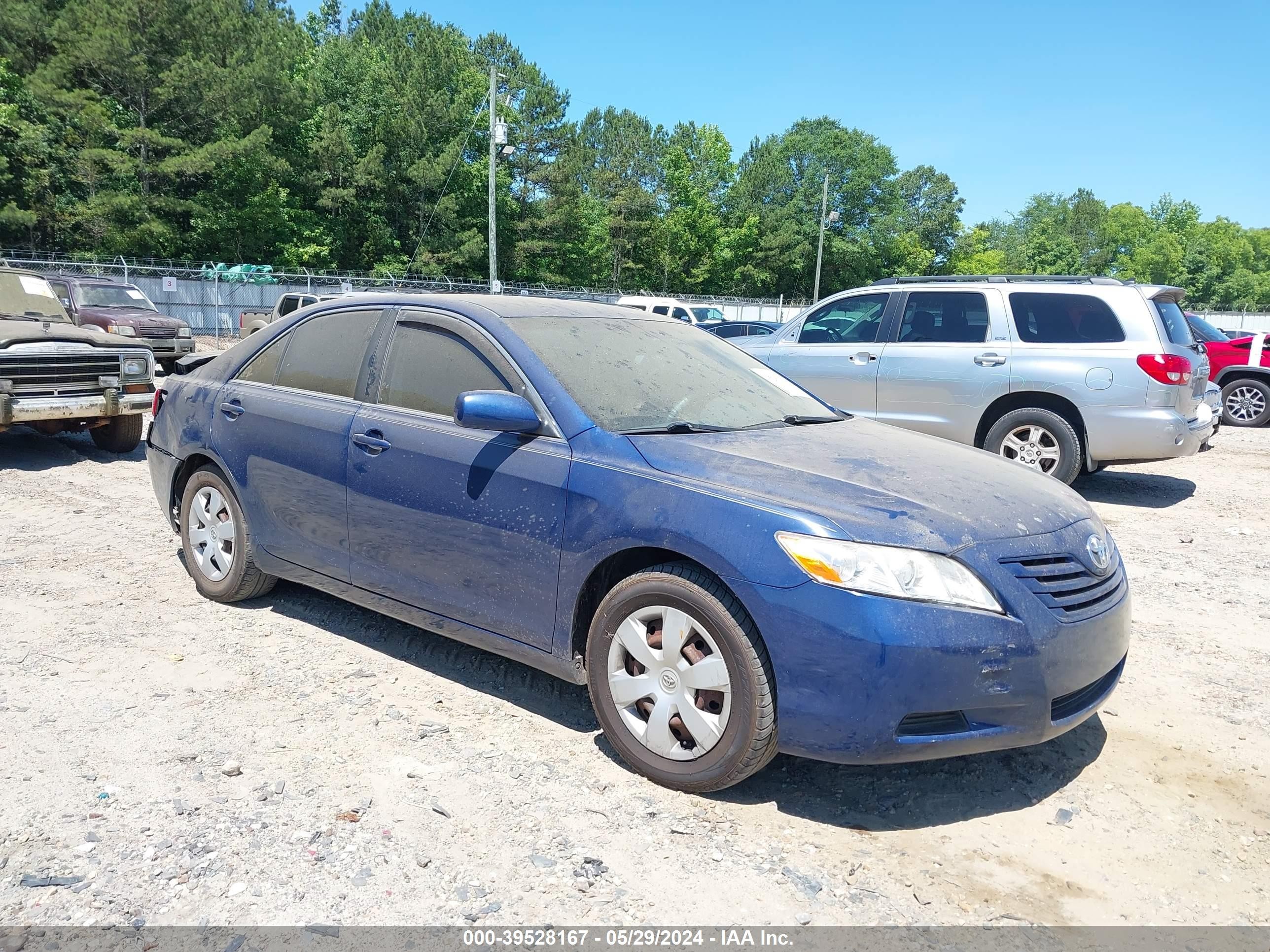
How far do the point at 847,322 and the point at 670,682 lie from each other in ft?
23.5

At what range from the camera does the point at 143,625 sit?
4.63 metres

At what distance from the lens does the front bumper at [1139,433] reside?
25.3 ft

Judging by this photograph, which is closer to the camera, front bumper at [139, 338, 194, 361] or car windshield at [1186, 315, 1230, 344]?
car windshield at [1186, 315, 1230, 344]

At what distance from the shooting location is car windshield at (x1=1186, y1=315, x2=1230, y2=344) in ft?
48.5

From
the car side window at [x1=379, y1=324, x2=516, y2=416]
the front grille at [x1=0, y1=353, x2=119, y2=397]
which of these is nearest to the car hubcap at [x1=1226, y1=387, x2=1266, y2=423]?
the car side window at [x1=379, y1=324, x2=516, y2=416]

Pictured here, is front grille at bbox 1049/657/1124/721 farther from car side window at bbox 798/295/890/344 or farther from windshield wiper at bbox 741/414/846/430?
car side window at bbox 798/295/890/344

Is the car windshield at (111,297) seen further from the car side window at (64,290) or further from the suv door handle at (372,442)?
the suv door handle at (372,442)

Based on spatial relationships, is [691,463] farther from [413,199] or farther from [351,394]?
[413,199]

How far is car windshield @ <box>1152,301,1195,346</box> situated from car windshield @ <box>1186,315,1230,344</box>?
713cm

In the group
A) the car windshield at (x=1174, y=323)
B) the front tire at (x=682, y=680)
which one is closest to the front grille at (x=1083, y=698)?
the front tire at (x=682, y=680)

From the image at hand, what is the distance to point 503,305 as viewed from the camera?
4.21 meters

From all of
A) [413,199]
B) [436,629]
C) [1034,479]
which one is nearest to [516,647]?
[436,629]

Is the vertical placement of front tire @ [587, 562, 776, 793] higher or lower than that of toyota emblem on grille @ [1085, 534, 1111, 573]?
lower

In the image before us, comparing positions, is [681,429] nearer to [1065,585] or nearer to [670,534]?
[670,534]
